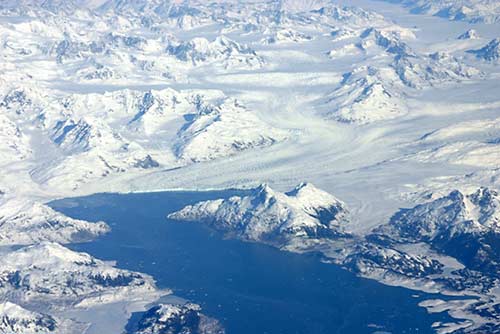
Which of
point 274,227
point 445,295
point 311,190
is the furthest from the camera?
point 311,190

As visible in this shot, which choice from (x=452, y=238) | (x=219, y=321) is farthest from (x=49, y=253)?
(x=452, y=238)

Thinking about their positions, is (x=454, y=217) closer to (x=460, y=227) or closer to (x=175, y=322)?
(x=460, y=227)

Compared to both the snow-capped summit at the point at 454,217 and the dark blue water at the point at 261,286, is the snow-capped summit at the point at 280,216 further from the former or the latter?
the snow-capped summit at the point at 454,217

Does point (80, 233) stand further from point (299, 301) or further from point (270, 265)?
point (299, 301)

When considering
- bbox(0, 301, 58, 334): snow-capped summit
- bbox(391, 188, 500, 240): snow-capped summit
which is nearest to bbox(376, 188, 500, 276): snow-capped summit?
bbox(391, 188, 500, 240): snow-capped summit

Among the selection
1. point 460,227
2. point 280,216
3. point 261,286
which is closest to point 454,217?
point 460,227

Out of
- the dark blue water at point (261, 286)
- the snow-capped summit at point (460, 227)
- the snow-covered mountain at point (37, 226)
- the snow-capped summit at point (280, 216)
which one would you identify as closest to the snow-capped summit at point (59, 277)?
the dark blue water at point (261, 286)
